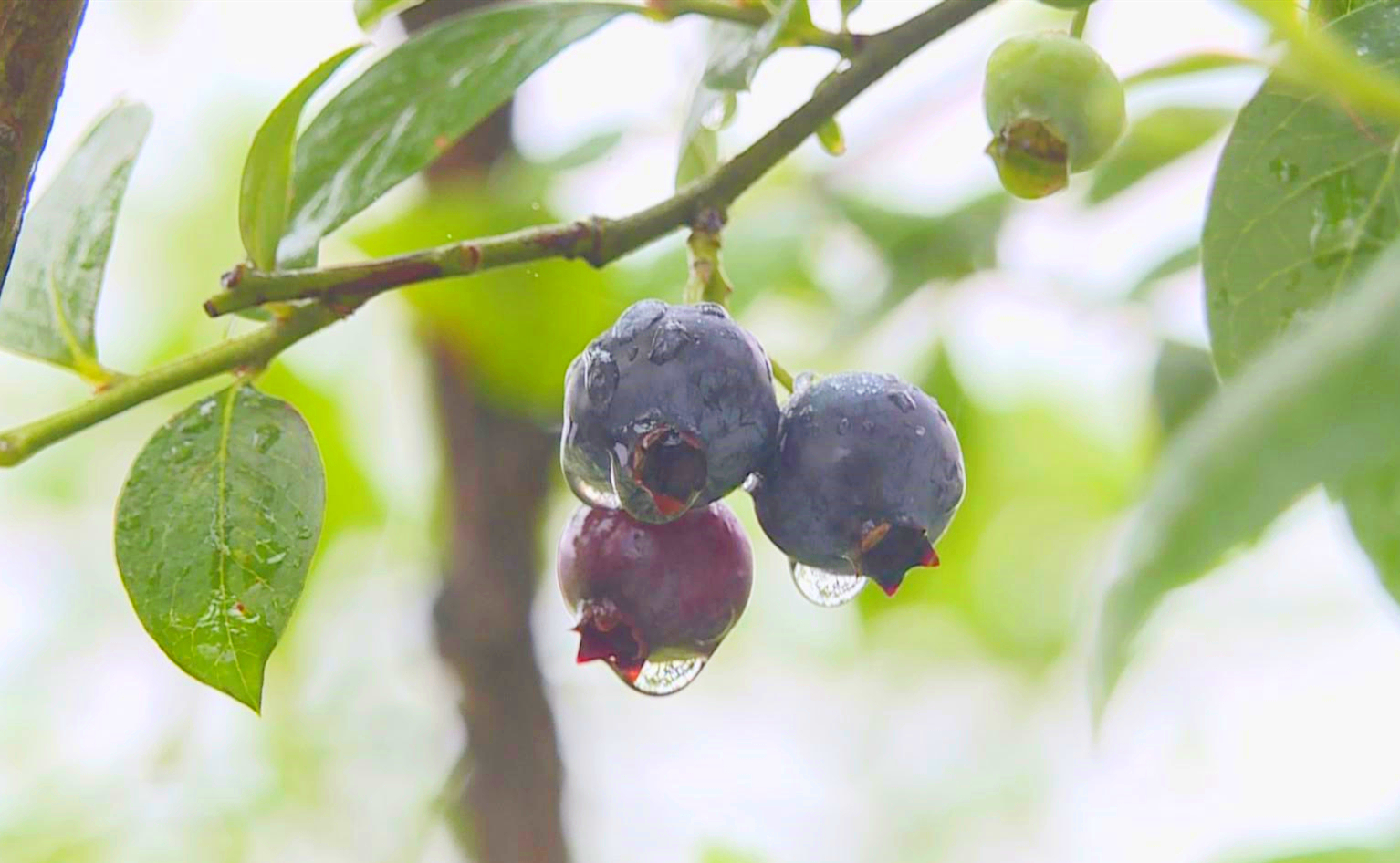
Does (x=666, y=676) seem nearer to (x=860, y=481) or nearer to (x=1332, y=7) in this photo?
(x=860, y=481)

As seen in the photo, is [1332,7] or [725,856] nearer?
[1332,7]

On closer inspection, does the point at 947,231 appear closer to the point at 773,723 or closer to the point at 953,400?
the point at 953,400

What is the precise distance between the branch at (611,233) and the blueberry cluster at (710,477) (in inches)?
2.2

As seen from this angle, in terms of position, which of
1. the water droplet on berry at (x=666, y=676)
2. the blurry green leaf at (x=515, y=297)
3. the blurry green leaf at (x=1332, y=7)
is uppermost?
the blurry green leaf at (x=1332, y=7)

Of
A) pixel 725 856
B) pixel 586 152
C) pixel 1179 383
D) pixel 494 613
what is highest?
pixel 586 152

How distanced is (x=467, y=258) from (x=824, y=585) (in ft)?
0.77

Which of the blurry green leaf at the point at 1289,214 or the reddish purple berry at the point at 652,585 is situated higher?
the blurry green leaf at the point at 1289,214

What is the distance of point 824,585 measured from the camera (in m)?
0.76

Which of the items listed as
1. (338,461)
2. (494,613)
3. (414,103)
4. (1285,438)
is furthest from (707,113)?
(338,461)

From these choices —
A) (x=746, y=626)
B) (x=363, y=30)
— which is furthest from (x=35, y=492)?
(x=363, y=30)

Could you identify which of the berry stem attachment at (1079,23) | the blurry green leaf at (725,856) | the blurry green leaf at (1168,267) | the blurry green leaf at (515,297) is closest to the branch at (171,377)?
the berry stem attachment at (1079,23)

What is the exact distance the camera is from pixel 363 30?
91 centimetres

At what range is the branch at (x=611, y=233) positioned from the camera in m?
0.70

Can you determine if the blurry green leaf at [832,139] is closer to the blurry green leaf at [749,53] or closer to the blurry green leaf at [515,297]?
the blurry green leaf at [749,53]
